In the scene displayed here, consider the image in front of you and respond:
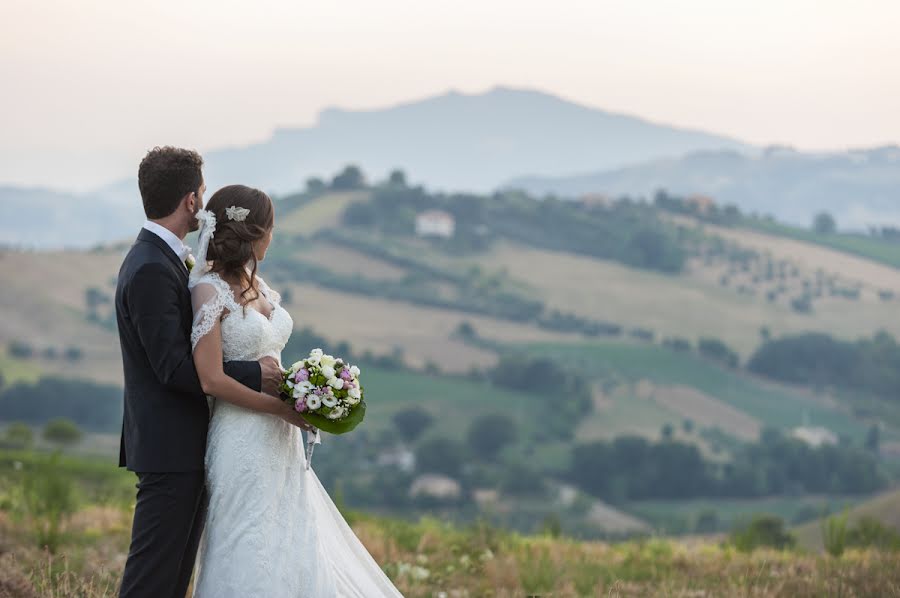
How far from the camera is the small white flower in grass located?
151 inches

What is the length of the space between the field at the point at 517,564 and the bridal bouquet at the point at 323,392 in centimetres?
173

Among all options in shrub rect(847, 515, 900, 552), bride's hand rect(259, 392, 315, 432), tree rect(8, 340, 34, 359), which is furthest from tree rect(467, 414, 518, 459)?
bride's hand rect(259, 392, 315, 432)

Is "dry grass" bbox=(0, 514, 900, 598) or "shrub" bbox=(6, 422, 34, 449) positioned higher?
"dry grass" bbox=(0, 514, 900, 598)

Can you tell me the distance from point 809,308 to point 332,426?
12113 centimetres

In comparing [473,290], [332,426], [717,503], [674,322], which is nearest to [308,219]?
[473,290]

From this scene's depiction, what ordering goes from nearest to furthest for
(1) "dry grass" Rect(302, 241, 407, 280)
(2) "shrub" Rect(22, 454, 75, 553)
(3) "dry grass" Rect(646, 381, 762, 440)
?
(2) "shrub" Rect(22, 454, 75, 553), (3) "dry grass" Rect(646, 381, 762, 440), (1) "dry grass" Rect(302, 241, 407, 280)

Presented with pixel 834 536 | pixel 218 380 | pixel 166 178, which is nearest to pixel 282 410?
pixel 218 380

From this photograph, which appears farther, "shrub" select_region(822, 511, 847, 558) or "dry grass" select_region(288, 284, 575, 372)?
"dry grass" select_region(288, 284, 575, 372)

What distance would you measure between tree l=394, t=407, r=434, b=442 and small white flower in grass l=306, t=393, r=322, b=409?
7871 cm

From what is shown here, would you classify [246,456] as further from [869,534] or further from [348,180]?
[348,180]

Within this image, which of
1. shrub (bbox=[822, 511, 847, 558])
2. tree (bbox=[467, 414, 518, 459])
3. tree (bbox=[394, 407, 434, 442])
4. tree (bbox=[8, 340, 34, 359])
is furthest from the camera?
tree (bbox=[8, 340, 34, 359])

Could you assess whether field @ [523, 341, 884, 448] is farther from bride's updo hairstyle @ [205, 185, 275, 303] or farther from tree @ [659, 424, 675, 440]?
bride's updo hairstyle @ [205, 185, 275, 303]

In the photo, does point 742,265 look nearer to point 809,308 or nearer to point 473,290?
point 809,308

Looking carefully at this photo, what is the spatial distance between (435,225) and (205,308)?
5458 inches
